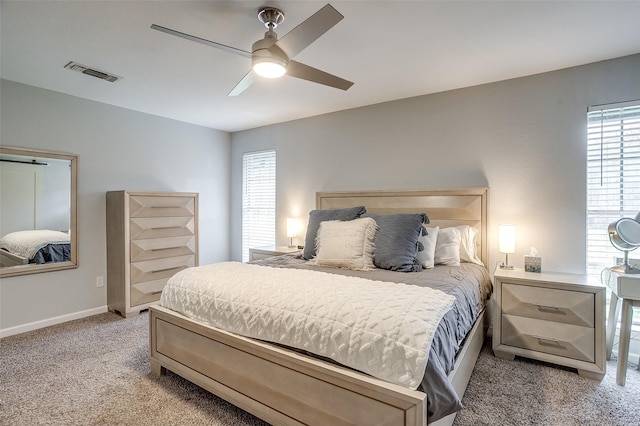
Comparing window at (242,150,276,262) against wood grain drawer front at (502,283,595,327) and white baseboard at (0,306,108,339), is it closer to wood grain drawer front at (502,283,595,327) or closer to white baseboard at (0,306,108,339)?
white baseboard at (0,306,108,339)

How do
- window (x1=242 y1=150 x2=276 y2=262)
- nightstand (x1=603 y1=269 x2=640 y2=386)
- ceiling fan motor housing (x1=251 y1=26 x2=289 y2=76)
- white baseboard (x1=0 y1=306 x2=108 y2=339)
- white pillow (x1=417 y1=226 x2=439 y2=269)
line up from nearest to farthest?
ceiling fan motor housing (x1=251 y1=26 x2=289 y2=76), nightstand (x1=603 y1=269 x2=640 y2=386), white pillow (x1=417 y1=226 x2=439 y2=269), white baseboard (x1=0 y1=306 x2=108 y2=339), window (x1=242 y1=150 x2=276 y2=262)

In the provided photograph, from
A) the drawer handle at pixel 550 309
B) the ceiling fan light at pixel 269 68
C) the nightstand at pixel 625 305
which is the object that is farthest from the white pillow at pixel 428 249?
the ceiling fan light at pixel 269 68

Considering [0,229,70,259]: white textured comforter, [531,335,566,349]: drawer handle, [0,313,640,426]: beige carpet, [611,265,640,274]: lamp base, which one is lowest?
[0,313,640,426]: beige carpet

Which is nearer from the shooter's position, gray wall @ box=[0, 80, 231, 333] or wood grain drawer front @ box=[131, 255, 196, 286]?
gray wall @ box=[0, 80, 231, 333]

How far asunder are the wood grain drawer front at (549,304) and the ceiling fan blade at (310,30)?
88.7 inches

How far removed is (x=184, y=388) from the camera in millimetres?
2105

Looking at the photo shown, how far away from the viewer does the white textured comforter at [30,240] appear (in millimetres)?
3043

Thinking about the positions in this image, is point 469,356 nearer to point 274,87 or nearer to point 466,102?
point 466,102

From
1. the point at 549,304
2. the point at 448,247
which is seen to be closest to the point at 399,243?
the point at 448,247

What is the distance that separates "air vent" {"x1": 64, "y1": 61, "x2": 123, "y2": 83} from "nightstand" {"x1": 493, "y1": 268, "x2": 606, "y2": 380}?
12.3 feet

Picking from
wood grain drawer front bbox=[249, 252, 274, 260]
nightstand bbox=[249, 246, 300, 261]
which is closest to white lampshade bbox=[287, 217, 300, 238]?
nightstand bbox=[249, 246, 300, 261]

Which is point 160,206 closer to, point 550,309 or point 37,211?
point 37,211

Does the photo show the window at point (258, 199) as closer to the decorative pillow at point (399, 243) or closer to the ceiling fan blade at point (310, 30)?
the decorative pillow at point (399, 243)

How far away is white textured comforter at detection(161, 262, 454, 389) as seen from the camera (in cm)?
126
